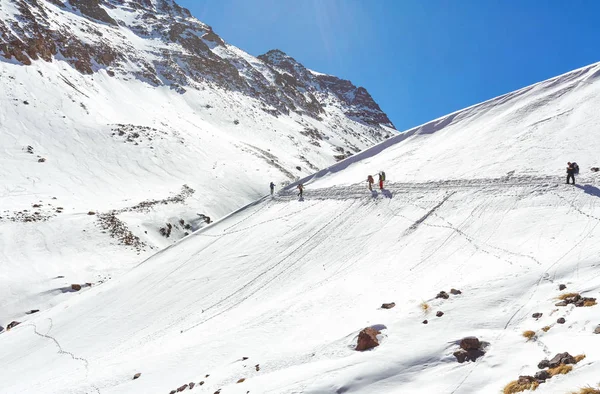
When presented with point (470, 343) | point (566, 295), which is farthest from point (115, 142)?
point (566, 295)

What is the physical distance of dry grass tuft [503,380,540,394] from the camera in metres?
5.40

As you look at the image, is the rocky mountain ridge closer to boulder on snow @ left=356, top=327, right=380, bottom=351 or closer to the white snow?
the white snow

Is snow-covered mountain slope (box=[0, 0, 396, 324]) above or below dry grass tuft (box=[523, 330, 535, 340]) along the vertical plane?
above

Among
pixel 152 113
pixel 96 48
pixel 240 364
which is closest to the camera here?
pixel 240 364

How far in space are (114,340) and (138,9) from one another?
12781 cm

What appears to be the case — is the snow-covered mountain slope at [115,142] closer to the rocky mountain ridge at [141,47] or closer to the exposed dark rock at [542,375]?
the rocky mountain ridge at [141,47]

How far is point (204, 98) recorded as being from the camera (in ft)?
260

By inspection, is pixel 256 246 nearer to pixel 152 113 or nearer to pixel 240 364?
pixel 240 364

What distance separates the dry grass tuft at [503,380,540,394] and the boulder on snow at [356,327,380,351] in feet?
9.05

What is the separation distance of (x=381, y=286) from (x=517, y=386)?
6.25 m

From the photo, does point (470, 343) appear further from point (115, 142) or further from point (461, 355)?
point (115, 142)

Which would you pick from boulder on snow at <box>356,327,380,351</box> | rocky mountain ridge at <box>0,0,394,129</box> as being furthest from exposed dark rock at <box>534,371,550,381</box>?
rocky mountain ridge at <box>0,0,394,129</box>

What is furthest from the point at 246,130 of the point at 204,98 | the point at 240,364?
the point at 240,364

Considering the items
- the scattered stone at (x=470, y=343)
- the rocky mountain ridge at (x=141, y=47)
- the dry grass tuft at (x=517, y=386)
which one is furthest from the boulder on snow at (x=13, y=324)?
the rocky mountain ridge at (x=141, y=47)
